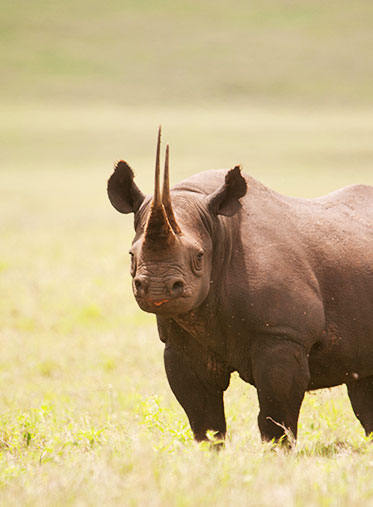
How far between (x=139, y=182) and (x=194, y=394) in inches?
1094

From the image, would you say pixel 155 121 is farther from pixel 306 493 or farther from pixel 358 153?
pixel 306 493

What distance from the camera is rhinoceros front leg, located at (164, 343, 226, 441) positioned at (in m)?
6.00

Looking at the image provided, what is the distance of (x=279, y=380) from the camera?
5547 mm

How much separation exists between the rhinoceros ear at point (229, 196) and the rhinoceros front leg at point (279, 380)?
0.79 meters

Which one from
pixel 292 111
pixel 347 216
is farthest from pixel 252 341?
pixel 292 111

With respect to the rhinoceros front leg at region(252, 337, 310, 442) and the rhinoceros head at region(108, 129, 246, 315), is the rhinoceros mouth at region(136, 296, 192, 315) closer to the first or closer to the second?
the rhinoceros head at region(108, 129, 246, 315)

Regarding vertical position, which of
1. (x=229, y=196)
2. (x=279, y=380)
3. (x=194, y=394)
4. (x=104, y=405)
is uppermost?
(x=229, y=196)

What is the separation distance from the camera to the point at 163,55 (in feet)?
308

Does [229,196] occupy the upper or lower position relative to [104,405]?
upper

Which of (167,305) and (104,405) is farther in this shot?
(104,405)

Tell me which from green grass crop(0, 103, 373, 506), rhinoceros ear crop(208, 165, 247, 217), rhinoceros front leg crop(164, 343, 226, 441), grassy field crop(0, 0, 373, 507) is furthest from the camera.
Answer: rhinoceros front leg crop(164, 343, 226, 441)

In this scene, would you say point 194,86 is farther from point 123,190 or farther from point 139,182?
point 123,190

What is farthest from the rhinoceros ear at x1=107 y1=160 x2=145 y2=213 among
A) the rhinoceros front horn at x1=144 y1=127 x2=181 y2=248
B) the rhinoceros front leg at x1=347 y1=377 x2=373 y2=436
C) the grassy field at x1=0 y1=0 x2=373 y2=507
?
the rhinoceros front leg at x1=347 y1=377 x2=373 y2=436

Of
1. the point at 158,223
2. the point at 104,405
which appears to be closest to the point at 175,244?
the point at 158,223
